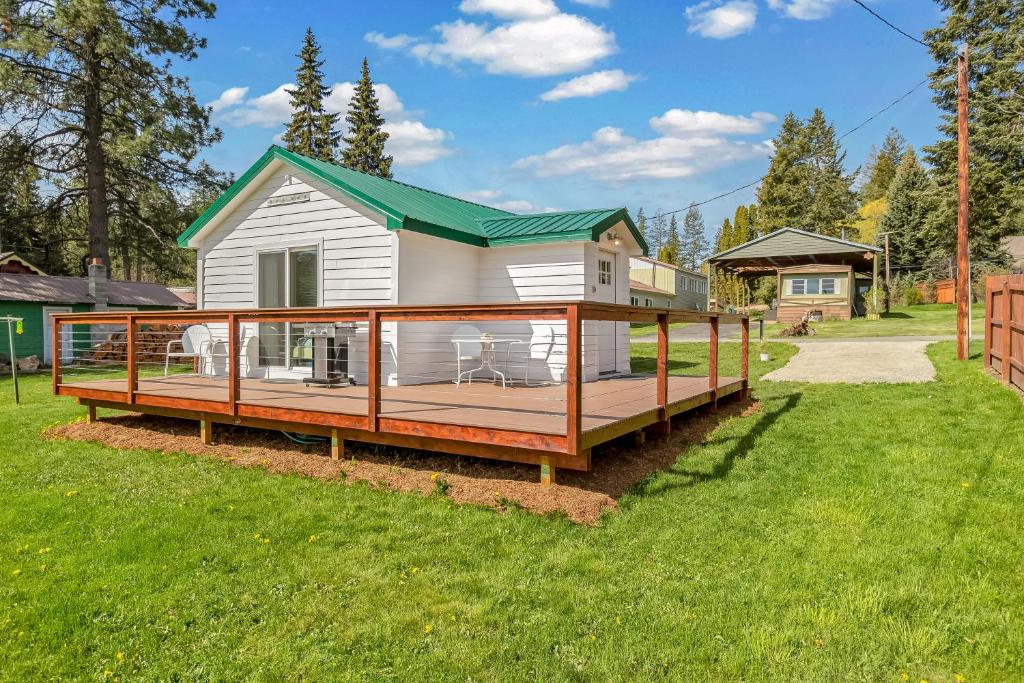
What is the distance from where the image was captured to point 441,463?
5375mm

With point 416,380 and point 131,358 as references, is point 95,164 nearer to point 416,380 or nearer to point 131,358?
point 131,358

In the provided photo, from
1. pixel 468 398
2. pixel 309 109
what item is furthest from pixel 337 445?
pixel 309 109

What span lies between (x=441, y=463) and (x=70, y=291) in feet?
68.1

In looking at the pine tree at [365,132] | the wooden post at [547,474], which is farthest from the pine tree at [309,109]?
the wooden post at [547,474]

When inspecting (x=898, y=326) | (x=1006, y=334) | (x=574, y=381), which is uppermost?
(x=898, y=326)

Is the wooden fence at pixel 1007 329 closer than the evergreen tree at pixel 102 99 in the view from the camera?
Yes

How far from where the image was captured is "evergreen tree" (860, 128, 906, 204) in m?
62.6

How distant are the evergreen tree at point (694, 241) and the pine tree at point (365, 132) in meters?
52.0

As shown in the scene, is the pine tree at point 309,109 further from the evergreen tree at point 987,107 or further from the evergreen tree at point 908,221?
the evergreen tree at point 908,221

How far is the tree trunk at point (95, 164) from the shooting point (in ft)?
62.3

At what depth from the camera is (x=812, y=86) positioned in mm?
18906

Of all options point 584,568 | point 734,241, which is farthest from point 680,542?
point 734,241

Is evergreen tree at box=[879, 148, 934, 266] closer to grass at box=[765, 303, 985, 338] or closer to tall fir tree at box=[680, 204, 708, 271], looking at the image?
grass at box=[765, 303, 985, 338]

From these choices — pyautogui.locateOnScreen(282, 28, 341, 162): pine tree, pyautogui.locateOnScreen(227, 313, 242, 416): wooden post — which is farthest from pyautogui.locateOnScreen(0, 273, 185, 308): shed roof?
pyautogui.locateOnScreen(227, 313, 242, 416): wooden post
